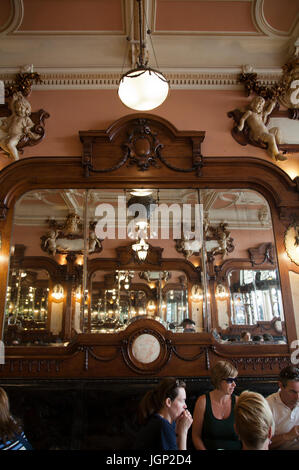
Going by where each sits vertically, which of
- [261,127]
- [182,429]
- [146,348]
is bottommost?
[182,429]

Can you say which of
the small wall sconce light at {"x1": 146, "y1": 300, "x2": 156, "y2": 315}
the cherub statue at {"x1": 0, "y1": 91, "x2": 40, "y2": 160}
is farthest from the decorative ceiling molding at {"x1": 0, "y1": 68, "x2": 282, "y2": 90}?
the small wall sconce light at {"x1": 146, "y1": 300, "x2": 156, "y2": 315}

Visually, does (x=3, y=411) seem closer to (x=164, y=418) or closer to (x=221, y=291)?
(x=164, y=418)

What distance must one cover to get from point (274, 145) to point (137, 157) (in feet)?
5.61

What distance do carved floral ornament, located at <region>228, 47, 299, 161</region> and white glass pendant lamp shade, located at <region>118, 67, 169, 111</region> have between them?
1.57 m

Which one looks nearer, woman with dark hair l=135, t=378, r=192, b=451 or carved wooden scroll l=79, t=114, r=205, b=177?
woman with dark hair l=135, t=378, r=192, b=451

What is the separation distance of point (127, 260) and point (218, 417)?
12.1 ft

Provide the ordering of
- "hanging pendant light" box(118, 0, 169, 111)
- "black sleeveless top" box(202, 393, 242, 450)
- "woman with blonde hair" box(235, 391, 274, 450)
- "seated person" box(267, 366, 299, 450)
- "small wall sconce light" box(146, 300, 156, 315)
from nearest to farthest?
"woman with blonde hair" box(235, 391, 274, 450)
"black sleeveless top" box(202, 393, 242, 450)
"seated person" box(267, 366, 299, 450)
"hanging pendant light" box(118, 0, 169, 111)
"small wall sconce light" box(146, 300, 156, 315)

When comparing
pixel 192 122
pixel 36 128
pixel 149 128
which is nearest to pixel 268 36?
pixel 192 122

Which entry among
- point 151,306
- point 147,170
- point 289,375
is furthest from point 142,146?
point 289,375

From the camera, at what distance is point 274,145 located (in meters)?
4.22

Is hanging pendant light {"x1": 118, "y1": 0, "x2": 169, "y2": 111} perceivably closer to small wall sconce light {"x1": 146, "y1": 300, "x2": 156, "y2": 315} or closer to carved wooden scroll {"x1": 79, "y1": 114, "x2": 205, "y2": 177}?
carved wooden scroll {"x1": 79, "y1": 114, "x2": 205, "y2": 177}

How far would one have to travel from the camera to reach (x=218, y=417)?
240 cm

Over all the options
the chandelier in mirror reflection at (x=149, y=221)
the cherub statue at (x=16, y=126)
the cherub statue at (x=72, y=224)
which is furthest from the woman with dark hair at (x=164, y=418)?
the cherub statue at (x=16, y=126)

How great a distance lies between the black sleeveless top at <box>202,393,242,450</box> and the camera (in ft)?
7.52
